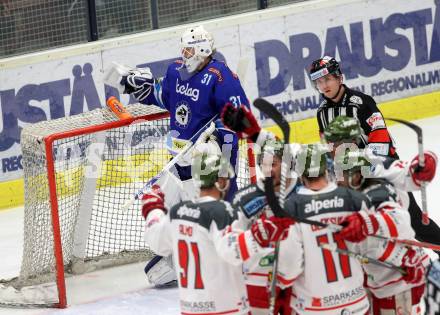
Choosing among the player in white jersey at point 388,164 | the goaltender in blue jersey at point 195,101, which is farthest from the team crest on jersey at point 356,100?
the player in white jersey at point 388,164

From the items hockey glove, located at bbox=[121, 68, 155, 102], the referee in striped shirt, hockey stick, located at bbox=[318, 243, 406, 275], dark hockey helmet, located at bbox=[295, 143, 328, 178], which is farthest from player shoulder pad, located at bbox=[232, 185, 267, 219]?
hockey glove, located at bbox=[121, 68, 155, 102]

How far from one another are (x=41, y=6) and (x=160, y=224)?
4.17 m

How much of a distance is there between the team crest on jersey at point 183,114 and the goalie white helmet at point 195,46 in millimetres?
217

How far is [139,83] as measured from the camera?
6.54m

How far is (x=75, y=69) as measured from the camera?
8.47 metres

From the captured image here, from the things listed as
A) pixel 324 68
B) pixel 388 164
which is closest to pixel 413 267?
pixel 388 164

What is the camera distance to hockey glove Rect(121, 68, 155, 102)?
21.5ft

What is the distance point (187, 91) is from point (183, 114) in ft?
0.44

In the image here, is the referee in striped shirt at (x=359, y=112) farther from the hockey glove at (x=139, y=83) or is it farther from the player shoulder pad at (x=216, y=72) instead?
the hockey glove at (x=139, y=83)

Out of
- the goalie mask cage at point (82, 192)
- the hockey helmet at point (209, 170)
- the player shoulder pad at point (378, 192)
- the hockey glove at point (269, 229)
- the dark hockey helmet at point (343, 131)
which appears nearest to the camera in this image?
the hockey glove at point (269, 229)

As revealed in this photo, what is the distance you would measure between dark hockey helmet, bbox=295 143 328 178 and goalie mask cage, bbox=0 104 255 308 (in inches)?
81.0

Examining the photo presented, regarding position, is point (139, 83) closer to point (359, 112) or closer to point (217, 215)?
point (359, 112)

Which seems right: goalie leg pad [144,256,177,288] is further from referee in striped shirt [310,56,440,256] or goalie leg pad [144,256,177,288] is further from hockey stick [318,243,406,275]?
hockey stick [318,243,406,275]

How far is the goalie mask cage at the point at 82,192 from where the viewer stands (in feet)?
21.0
